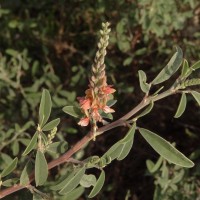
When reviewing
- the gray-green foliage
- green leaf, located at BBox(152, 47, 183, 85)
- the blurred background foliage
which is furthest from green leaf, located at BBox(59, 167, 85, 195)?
the blurred background foliage

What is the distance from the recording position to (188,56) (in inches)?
97.0

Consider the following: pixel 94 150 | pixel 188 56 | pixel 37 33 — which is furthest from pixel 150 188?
pixel 37 33

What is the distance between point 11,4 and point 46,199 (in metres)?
1.71

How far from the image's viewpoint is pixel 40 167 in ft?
4.28

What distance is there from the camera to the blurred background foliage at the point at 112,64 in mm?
2455

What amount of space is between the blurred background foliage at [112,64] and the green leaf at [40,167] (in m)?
0.95

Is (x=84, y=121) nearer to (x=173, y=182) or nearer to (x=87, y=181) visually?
(x=87, y=181)

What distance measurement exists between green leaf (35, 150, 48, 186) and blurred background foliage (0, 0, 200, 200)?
37.4 inches

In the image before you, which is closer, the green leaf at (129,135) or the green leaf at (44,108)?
the green leaf at (129,135)

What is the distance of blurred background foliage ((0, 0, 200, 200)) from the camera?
8.05 feet

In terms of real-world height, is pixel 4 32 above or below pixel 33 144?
below

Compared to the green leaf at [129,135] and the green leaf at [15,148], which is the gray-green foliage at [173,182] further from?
the green leaf at [129,135]

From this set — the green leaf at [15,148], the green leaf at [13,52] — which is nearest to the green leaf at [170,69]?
the green leaf at [15,148]

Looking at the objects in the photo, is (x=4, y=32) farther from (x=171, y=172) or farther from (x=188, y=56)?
(x=171, y=172)
